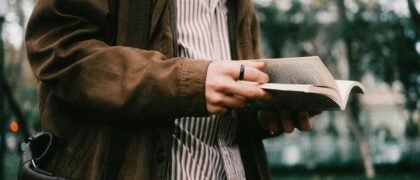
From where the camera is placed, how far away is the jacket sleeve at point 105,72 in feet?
4.04

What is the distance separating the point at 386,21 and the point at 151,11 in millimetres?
17799

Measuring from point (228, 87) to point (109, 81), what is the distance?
0.28 meters

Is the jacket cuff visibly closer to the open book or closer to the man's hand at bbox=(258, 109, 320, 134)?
the open book

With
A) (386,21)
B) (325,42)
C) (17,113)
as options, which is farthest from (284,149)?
(17,113)

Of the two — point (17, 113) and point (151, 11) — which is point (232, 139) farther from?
point (17, 113)

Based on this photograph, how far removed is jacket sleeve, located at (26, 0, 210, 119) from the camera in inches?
48.4

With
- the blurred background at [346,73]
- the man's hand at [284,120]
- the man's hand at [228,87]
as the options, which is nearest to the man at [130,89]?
the man's hand at [228,87]

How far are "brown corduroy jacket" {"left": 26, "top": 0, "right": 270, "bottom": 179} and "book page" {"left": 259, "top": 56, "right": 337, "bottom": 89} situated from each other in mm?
165

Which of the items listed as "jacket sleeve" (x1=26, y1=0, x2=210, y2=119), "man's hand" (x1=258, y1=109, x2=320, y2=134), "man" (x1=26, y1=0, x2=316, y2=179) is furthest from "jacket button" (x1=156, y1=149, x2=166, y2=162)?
"man's hand" (x1=258, y1=109, x2=320, y2=134)

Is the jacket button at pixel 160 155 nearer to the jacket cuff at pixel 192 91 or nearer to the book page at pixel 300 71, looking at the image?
the jacket cuff at pixel 192 91

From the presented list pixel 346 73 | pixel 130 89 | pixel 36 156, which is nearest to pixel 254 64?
pixel 130 89

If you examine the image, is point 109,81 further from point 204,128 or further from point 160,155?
point 204,128

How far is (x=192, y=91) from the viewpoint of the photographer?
48.3 inches

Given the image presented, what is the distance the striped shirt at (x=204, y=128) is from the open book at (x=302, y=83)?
223 millimetres
